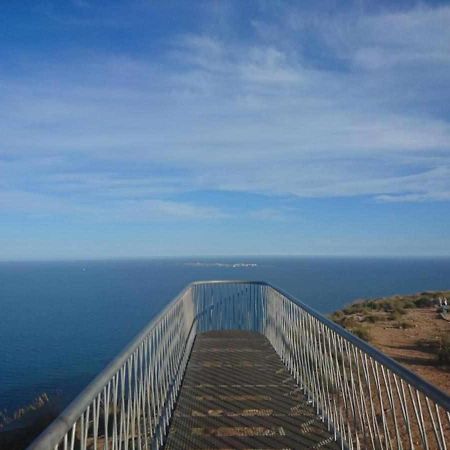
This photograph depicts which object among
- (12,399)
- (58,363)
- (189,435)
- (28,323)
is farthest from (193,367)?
(28,323)

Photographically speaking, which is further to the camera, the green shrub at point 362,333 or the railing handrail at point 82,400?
the green shrub at point 362,333

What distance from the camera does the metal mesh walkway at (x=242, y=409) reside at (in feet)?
12.9

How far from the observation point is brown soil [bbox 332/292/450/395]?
8.57 m

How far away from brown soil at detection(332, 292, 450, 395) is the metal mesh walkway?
2161 mm

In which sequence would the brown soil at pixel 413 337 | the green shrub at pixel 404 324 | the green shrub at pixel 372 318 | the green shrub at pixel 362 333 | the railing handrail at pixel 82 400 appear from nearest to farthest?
the railing handrail at pixel 82 400 < the brown soil at pixel 413 337 < the green shrub at pixel 362 333 < the green shrub at pixel 404 324 < the green shrub at pixel 372 318

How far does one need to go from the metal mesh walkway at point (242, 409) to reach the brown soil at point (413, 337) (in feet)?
7.09

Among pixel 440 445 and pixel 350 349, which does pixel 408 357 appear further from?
pixel 440 445

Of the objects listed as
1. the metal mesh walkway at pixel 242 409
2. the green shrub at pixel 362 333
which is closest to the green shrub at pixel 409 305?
the green shrub at pixel 362 333

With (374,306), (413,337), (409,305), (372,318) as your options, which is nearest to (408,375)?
(413,337)

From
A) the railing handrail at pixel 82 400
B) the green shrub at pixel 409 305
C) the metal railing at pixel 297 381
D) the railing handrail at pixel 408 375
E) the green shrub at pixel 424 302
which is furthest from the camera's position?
the green shrub at pixel 424 302

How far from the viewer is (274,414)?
14.9 feet

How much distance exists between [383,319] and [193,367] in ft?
35.9

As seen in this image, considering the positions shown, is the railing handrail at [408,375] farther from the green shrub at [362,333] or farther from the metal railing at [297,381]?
the green shrub at [362,333]

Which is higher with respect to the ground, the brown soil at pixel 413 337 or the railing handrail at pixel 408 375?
the railing handrail at pixel 408 375
